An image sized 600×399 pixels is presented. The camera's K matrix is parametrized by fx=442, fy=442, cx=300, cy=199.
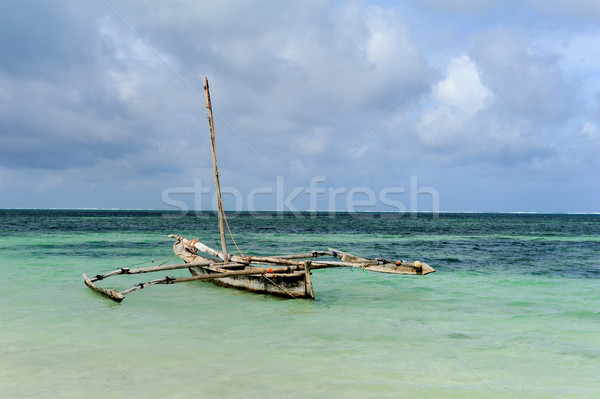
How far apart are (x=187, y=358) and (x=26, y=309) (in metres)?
5.83

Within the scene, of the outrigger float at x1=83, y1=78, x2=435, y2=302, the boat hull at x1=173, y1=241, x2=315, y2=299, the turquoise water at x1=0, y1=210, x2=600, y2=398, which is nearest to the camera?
the turquoise water at x1=0, y1=210, x2=600, y2=398

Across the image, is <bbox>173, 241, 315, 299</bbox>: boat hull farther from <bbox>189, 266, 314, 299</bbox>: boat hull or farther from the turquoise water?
the turquoise water

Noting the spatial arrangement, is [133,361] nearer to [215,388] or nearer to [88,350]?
[88,350]

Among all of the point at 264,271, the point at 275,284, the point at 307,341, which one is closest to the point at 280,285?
the point at 275,284

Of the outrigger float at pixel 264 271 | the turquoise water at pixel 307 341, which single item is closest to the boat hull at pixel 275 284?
the outrigger float at pixel 264 271

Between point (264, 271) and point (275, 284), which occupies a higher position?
point (264, 271)

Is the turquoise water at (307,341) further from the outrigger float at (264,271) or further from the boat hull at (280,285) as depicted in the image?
the outrigger float at (264,271)

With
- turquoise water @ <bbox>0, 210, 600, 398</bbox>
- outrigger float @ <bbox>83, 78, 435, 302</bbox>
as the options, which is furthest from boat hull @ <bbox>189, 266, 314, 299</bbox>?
turquoise water @ <bbox>0, 210, 600, 398</bbox>

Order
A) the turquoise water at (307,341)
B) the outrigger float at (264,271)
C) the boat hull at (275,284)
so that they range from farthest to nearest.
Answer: the boat hull at (275,284), the outrigger float at (264,271), the turquoise water at (307,341)

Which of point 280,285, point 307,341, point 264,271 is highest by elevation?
point 264,271

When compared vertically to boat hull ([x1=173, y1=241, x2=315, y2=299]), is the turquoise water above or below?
below

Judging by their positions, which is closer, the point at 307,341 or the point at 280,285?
the point at 307,341

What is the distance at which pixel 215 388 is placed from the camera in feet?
19.1

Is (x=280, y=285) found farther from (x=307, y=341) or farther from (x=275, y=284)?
(x=307, y=341)
